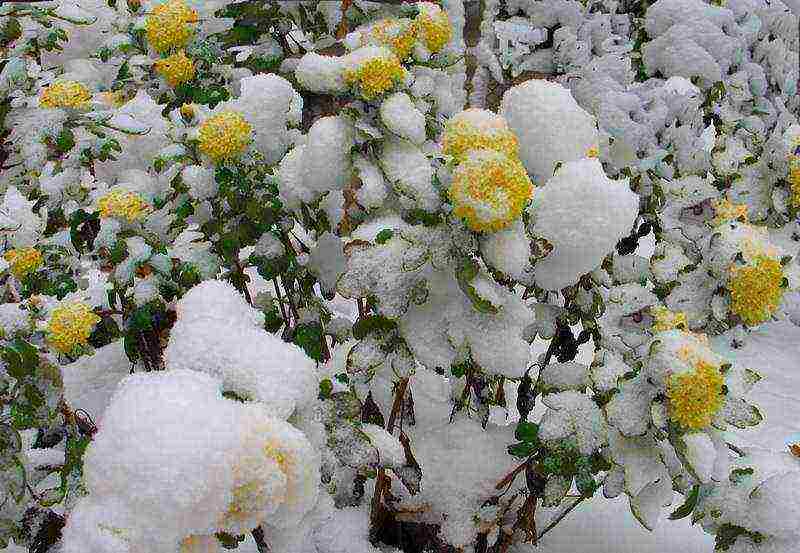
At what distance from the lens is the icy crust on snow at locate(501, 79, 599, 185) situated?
956 millimetres

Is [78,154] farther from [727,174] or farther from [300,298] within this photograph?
[727,174]

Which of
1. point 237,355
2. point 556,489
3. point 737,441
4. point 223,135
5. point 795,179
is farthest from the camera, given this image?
point 737,441

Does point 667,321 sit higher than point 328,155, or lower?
lower

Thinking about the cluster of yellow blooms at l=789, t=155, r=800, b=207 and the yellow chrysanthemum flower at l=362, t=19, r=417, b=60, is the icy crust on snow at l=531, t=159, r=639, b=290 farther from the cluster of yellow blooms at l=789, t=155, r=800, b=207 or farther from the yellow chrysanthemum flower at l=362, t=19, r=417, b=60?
the cluster of yellow blooms at l=789, t=155, r=800, b=207

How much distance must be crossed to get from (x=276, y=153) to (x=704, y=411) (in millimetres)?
853

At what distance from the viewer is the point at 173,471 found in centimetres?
59

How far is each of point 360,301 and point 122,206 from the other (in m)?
0.48

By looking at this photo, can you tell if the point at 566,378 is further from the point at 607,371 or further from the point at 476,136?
the point at 476,136

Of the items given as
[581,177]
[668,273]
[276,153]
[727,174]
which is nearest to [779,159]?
[727,174]

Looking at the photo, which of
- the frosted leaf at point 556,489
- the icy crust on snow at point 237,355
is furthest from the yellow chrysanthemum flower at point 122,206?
the frosted leaf at point 556,489

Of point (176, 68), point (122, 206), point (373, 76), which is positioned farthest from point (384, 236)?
point (176, 68)

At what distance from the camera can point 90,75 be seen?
6.37 ft

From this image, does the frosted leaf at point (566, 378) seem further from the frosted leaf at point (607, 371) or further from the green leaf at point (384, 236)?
the green leaf at point (384, 236)

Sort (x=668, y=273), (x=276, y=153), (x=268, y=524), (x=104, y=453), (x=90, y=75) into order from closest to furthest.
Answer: (x=104, y=453) < (x=268, y=524) < (x=668, y=273) < (x=276, y=153) < (x=90, y=75)
